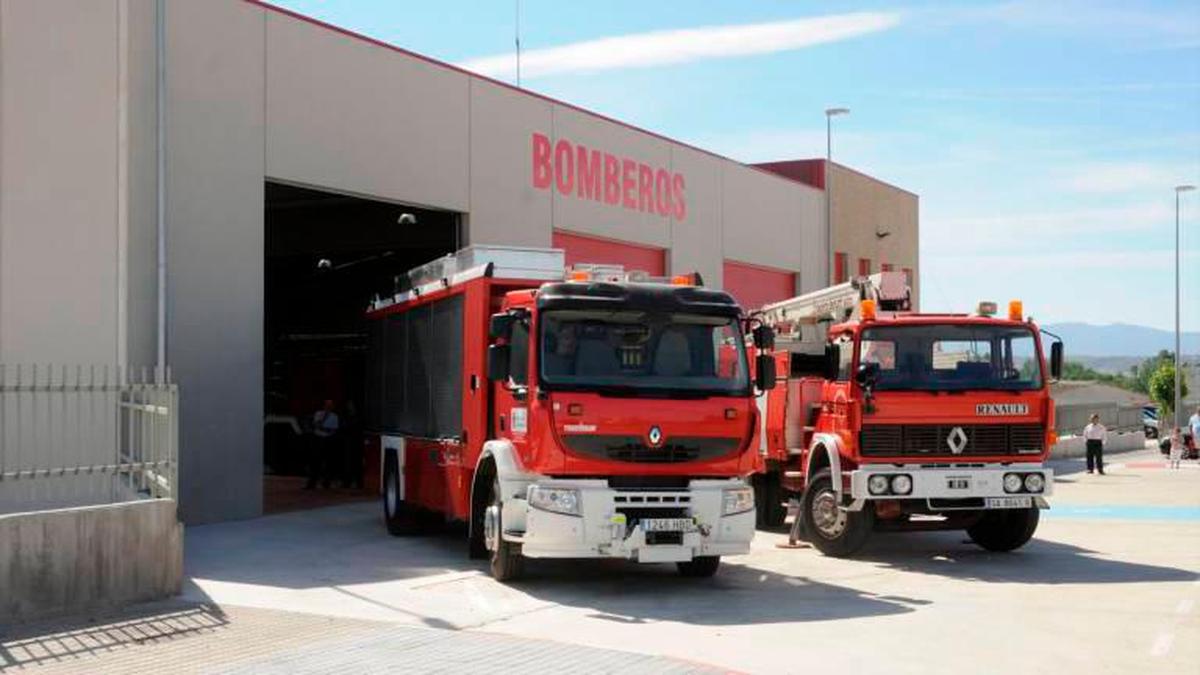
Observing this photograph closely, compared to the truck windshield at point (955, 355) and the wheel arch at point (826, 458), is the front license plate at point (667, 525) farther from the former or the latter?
the truck windshield at point (955, 355)

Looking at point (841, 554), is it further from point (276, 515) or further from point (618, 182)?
point (618, 182)

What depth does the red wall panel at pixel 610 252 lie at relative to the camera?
25.7 m

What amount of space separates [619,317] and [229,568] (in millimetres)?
4801

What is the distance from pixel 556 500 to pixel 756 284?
22955 mm

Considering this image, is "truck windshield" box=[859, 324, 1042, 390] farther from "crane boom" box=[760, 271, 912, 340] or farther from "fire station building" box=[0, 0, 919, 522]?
"fire station building" box=[0, 0, 919, 522]

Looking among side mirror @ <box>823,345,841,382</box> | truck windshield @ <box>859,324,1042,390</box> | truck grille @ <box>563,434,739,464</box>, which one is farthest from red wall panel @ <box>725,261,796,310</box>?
truck grille @ <box>563,434,739,464</box>

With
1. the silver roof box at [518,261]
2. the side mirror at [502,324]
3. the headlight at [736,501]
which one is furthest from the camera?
the silver roof box at [518,261]

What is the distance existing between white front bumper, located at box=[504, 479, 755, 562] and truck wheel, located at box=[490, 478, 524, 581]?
0.25m

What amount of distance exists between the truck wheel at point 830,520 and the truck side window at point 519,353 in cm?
447

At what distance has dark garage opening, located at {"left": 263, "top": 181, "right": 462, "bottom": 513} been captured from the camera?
77.6 feet

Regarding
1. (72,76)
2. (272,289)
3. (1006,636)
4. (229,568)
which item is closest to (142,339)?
(72,76)

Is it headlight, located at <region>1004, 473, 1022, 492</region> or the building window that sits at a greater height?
the building window

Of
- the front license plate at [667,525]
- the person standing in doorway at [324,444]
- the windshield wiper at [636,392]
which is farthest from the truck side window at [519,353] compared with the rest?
the person standing in doorway at [324,444]

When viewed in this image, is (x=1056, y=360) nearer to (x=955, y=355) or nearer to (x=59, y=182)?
(x=955, y=355)
